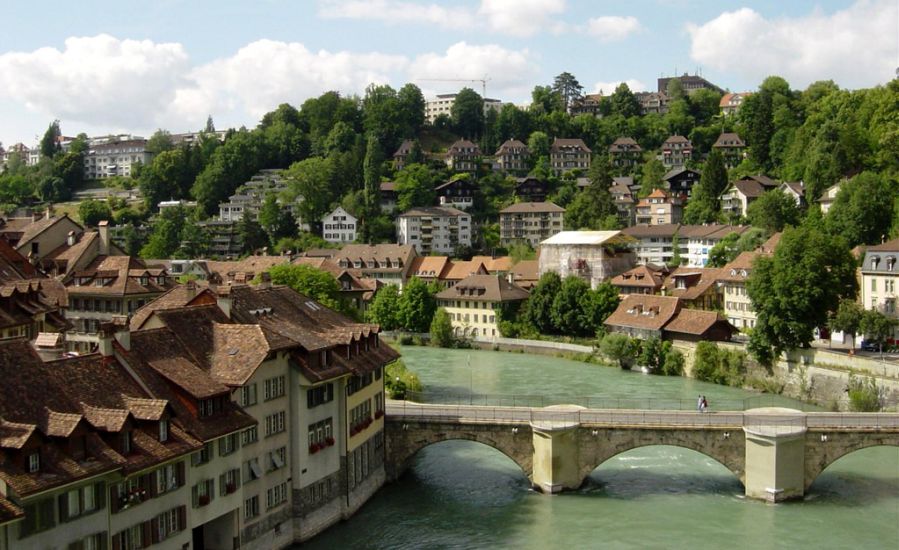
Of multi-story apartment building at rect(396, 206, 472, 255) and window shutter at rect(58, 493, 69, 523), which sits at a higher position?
multi-story apartment building at rect(396, 206, 472, 255)

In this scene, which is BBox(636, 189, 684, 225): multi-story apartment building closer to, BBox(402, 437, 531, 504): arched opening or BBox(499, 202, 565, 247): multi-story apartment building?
BBox(499, 202, 565, 247): multi-story apartment building

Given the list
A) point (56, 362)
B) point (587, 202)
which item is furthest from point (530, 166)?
point (56, 362)

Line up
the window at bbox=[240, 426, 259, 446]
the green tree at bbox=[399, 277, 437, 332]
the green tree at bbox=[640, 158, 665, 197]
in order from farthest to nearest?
the green tree at bbox=[640, 158, 665, 197] → the green tree at bbox=[399, 277, 437, 332] → the window at bbox=[240, 426, 259, 446]

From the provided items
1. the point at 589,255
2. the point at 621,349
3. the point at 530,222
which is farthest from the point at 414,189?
the point at 621,349

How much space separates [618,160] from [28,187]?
94.4 meters

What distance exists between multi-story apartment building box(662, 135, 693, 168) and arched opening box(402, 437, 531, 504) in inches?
4618

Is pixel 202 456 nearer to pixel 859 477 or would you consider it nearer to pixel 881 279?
pixel 859 477

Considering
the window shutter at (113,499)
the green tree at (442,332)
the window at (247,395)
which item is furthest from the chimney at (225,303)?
the green tree at (442,332)

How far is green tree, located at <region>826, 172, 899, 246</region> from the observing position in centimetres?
8462

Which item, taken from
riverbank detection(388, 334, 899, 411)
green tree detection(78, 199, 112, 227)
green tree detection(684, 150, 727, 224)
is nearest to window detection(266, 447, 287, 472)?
riverbank detection(388, 334, 899, 411)

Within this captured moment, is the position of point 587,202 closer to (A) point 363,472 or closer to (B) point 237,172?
(B) point 237,172

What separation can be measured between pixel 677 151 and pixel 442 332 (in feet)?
268

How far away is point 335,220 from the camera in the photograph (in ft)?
447

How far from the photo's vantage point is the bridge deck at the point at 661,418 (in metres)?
41.8
